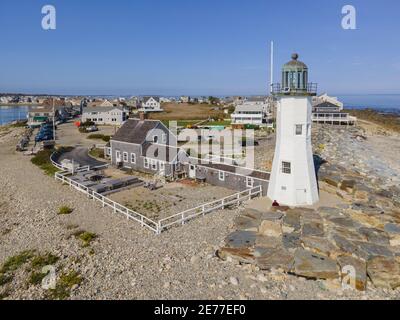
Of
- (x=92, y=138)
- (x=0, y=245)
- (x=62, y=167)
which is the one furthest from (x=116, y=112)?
(x=0, y=245)

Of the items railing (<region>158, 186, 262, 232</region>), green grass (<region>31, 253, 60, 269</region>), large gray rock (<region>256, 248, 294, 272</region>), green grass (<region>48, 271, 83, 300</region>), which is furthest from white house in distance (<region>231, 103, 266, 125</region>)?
green grass (<region>48, 271, 83, 300</region>)

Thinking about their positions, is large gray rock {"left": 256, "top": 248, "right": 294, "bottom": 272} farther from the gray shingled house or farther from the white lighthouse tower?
the gray shingled house

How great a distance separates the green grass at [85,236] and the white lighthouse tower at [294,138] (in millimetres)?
10400

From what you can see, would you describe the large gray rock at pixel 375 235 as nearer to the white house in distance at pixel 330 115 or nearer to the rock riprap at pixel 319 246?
the rock riprap at pixel 319 246

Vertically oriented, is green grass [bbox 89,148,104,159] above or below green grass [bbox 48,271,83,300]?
above

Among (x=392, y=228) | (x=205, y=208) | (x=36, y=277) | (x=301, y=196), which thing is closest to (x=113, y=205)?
(x=205, y=208)

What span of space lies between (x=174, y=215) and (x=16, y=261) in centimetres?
722

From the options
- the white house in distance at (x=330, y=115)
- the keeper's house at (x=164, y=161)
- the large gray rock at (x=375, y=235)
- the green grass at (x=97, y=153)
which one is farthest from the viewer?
the white house in distance at (x=330, y=115)

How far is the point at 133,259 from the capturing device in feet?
42.8

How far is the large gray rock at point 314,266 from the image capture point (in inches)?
453

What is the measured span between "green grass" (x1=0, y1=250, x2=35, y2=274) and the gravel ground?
0.28 m

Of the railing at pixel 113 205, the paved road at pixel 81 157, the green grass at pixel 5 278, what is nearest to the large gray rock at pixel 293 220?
the railing at pixel 113 205

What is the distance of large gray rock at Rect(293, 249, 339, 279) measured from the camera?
11.5m

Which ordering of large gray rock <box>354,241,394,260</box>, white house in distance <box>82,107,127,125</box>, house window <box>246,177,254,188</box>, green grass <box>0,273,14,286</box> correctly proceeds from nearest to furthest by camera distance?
green grass <box>0,273,14,286</box> → large gray rock <box>354,241,394,260</box> → house window <box>246,177,254,188</box> → white house in distance <box>82,107,127,125</box>
